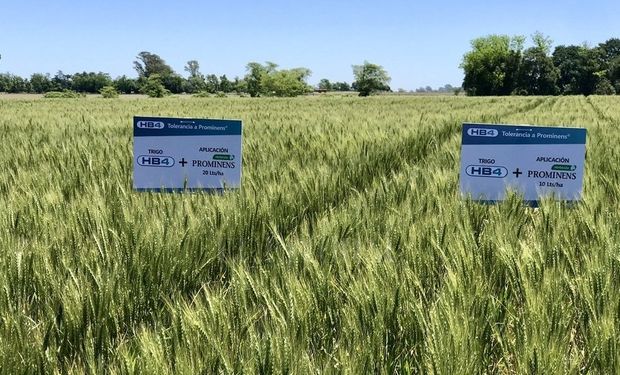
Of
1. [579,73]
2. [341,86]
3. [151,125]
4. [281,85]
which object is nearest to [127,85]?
[281,85]

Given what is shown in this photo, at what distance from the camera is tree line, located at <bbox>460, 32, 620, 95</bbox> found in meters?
68.4

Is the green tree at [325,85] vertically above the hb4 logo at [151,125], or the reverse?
the green tree at [325,85]

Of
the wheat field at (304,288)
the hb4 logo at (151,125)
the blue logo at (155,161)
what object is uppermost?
the hb4 logo at (151,125)

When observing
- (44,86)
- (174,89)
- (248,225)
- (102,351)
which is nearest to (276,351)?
(102,351)

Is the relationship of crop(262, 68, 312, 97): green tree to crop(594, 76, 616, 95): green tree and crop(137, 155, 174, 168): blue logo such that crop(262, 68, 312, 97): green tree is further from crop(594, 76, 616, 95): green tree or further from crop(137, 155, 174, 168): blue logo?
crop(137, 155, 174, 168): blue logo

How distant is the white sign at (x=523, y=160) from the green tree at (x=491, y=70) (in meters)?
70.5

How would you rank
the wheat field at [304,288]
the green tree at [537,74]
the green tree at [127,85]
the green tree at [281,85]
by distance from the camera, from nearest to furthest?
the wheat field at [304,288] < the green tree at [537,74] < the green tree at [281,85] < the green tree at [127,85]

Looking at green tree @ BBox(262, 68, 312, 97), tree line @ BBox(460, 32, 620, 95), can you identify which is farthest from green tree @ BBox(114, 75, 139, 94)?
tree line @ BBox(460, 32, 620, 95)

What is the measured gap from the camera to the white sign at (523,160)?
8.68ft

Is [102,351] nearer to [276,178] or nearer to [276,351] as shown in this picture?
[276,351]

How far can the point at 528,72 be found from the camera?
69125mm

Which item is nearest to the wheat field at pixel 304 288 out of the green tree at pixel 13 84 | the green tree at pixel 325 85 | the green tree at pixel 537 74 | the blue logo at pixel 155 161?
the blue logo at pixel 155 161

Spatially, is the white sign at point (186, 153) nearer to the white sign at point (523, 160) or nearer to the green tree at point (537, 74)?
the white sign at point (523, 160)

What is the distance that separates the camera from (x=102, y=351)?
1.35 meters
